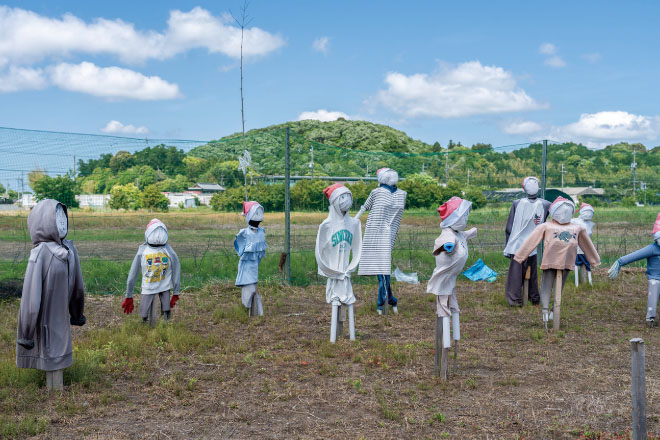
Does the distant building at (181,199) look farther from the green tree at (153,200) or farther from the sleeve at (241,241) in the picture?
the sleeve at (241,241)

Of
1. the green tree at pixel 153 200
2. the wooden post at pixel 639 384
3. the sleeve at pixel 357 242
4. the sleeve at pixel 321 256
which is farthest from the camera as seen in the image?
the green tree at pixel 153 200

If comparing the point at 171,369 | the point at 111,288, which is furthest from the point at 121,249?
the point at 171,369

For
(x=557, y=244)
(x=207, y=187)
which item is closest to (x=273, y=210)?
(x=207, y=187)

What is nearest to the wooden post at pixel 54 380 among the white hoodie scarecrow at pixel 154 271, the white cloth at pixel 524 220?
the white hoodie scarecrow at pixel 154 271

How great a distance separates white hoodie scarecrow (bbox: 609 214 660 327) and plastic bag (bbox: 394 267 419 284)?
14.0 ft

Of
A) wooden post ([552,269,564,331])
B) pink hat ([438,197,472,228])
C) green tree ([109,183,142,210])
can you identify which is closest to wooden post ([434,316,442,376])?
pink hat ([438,197,472,228])

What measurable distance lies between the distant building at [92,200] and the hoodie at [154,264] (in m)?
3.02

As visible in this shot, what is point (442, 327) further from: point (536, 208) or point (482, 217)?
point (482, 217)

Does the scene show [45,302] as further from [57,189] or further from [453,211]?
[57,189]

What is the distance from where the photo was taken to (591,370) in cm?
583

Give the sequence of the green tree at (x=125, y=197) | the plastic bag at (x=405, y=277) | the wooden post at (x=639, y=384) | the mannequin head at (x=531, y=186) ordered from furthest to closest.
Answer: the plastic bag at (x=405, y=277) < the green tree at (x=125, y=197) < the mannequin head at (x=531, y=186) < the wooden post at (x=639, y=384)

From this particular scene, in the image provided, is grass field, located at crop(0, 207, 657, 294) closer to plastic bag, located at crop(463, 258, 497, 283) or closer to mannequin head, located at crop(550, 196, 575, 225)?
plastic bag, located at crop(463, 258, 497, 283)

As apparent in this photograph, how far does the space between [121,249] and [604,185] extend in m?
10.3

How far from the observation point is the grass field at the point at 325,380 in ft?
14.5
